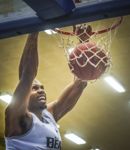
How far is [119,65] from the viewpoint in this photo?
24.4 ft

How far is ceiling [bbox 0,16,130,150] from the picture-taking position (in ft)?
22.2

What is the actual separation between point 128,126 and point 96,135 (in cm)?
136

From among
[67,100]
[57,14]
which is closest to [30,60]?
[57,14]

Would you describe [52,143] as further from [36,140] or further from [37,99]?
[37,99]

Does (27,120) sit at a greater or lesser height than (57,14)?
lesser

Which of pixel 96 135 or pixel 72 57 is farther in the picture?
pixel 96 135

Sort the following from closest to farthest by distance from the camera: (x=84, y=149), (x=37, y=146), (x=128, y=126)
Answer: (x=37, y=146) → (x=128, y=126) → (x=84, y=149)

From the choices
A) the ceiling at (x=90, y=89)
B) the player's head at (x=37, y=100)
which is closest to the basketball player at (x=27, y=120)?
the player's head at (x=37, y=100)

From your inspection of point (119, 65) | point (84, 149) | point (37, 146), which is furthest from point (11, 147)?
point (84, 149)

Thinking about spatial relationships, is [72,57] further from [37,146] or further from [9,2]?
[9,2]

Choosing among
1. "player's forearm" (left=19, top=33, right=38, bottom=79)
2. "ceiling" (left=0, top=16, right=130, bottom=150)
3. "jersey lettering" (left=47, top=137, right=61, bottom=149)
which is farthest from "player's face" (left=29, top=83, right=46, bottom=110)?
"ceiling" (left=0, top=16, right=130, bottom=150)

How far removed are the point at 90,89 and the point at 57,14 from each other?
573 cm

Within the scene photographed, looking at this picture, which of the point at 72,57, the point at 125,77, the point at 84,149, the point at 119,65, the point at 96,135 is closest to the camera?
the point at 72,57

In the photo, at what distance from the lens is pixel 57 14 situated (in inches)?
108
